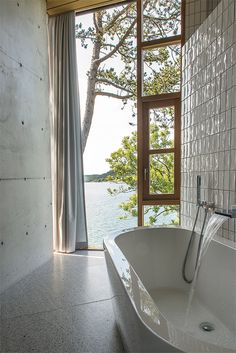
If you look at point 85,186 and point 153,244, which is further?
point 85,186

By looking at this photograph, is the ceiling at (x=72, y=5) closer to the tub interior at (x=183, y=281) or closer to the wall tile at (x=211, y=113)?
the wall tile at (x=211, y=113)

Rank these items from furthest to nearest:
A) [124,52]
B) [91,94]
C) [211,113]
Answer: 1. [91,94]
2. [124,52]
3. [211,113]

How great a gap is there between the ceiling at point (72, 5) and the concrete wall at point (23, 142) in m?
0.13

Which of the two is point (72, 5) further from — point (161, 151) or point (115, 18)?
point (161, 151)

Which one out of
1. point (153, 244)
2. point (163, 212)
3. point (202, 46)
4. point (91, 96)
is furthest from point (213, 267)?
point (91, 96)

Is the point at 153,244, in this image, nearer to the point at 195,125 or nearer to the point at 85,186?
the point at 195,125

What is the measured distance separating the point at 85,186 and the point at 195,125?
5.59 feet

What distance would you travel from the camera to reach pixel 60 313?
1.93 m

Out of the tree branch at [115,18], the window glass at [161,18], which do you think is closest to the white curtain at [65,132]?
the tree branch at [115,18]

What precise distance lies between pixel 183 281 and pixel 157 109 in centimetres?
198

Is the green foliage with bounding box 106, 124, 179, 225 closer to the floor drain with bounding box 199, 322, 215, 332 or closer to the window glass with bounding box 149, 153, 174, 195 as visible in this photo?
the window glass with bounding box 149, 153, 174, 195

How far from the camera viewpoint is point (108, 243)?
1.71 m

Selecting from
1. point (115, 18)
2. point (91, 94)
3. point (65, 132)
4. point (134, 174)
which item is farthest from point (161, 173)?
point (115, 18)

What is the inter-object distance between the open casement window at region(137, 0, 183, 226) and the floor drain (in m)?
1.59
